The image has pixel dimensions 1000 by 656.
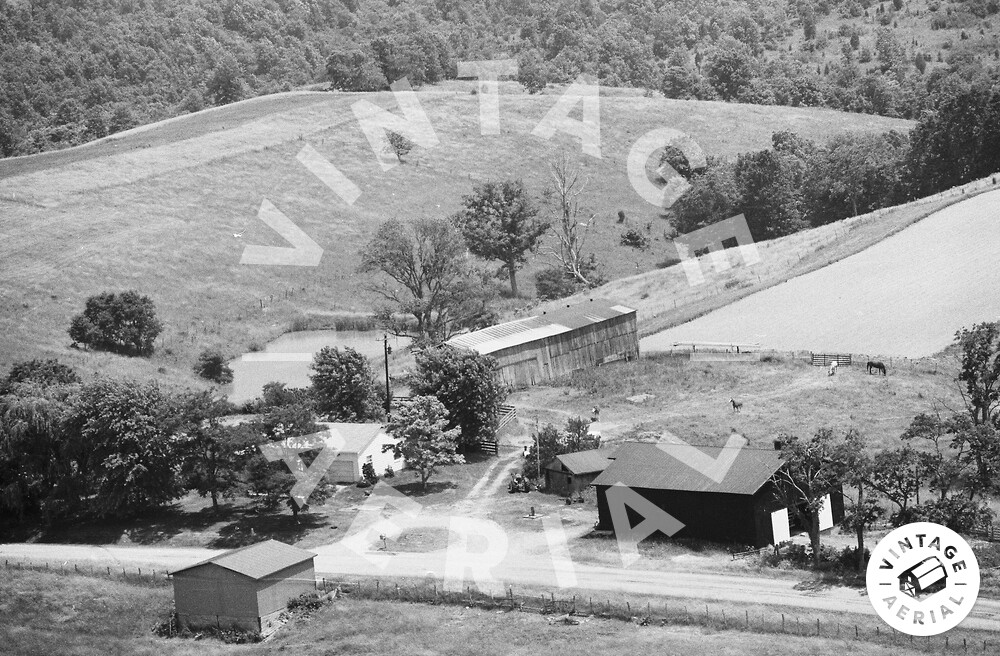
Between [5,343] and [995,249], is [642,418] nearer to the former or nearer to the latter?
[995,249]

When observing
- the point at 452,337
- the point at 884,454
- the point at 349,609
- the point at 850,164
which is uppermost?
the point at 850,164

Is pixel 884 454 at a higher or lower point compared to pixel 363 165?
lower

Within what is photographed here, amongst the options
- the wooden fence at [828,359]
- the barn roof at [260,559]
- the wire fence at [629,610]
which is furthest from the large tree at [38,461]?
the wooden fence at [828,359]

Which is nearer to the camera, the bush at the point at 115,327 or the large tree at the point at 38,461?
the large tree at the point at 38,461

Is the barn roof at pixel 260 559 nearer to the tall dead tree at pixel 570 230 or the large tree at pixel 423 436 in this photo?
the large tree at pixel 423 436

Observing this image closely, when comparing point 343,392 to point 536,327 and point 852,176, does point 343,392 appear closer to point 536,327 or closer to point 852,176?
point 536,327

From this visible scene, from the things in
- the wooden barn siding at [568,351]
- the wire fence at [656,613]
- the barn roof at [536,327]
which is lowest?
the wire fence at [656,613]

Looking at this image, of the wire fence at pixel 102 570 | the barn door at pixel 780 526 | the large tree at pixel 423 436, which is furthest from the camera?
the large tree at pixel 423 436

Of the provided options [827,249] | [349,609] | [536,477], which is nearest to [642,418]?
[536,477]
